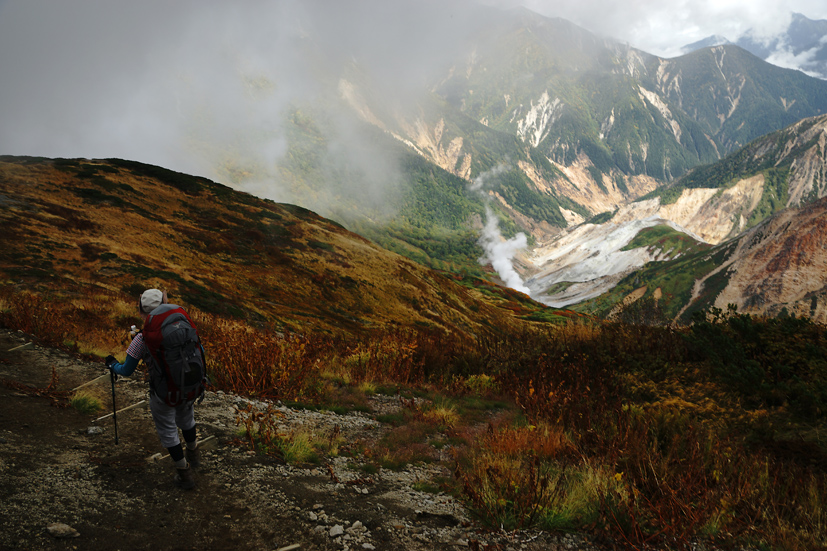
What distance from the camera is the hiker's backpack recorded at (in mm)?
4707

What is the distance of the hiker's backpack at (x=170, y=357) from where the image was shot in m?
4.71

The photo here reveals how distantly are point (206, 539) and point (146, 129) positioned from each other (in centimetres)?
21992

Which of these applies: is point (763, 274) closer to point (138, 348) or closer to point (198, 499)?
point (198, 499)

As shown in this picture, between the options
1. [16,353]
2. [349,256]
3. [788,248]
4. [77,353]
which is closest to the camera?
[16,353]

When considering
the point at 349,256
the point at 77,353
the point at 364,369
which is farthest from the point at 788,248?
the point at 77,353

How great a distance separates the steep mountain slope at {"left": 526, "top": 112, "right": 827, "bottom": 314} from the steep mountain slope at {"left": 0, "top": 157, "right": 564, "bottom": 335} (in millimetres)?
91814

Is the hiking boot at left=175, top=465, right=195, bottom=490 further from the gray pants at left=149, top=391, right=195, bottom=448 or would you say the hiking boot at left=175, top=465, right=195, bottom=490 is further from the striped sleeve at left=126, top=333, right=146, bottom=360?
the striped sleeve at left=126, top=333, right=146, bottom=360

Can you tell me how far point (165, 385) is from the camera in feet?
15.7

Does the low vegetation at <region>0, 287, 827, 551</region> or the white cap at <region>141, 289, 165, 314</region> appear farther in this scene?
the white cap at <region>141, 289, 165, 314</region>

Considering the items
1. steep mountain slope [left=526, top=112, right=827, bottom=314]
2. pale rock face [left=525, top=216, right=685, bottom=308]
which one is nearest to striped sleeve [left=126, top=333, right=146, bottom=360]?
steep mountain slope [left=526, top=112, right=827, bottom=314]

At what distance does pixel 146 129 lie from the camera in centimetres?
18325

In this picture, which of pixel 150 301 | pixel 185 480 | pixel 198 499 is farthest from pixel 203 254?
pixel 198 499

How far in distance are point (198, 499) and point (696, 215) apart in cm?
20632

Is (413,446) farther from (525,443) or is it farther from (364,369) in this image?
(364,369)
